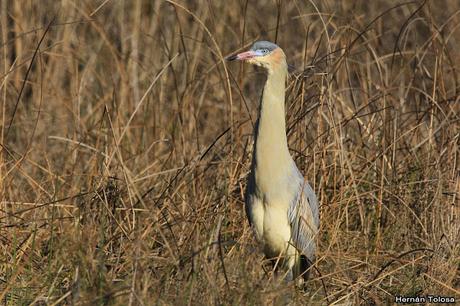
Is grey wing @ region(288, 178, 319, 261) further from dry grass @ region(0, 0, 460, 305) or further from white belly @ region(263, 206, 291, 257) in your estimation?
dry grass @ region(0, 0, 460, 305)

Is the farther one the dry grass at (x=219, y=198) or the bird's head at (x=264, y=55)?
the bird's head at (x=264, y=55)

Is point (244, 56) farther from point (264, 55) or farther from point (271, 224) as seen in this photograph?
point (271, 224)

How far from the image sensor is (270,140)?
4723 mm

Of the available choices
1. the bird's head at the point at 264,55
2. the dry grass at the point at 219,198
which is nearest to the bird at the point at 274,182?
the bird's head at the point at 264,55

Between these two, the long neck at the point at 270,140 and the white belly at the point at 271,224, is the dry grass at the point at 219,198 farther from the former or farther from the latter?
the long neck at the point at 270,140

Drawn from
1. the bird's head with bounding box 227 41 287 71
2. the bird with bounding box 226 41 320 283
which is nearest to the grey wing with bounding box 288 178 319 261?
the bird with bounding box 226 41 320 283

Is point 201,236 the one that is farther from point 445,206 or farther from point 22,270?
point 445,206

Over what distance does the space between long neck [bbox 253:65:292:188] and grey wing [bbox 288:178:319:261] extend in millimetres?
158

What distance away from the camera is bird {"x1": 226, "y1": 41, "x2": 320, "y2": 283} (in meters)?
4.72

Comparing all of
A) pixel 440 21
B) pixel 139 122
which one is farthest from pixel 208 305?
pixel 440 21

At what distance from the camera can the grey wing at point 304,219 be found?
15.7ft

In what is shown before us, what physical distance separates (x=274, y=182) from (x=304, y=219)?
248mm

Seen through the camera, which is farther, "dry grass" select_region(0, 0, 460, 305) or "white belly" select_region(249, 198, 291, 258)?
"white belly" select_region(249, 198, 291, 258)

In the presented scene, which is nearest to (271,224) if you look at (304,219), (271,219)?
(271,219)
